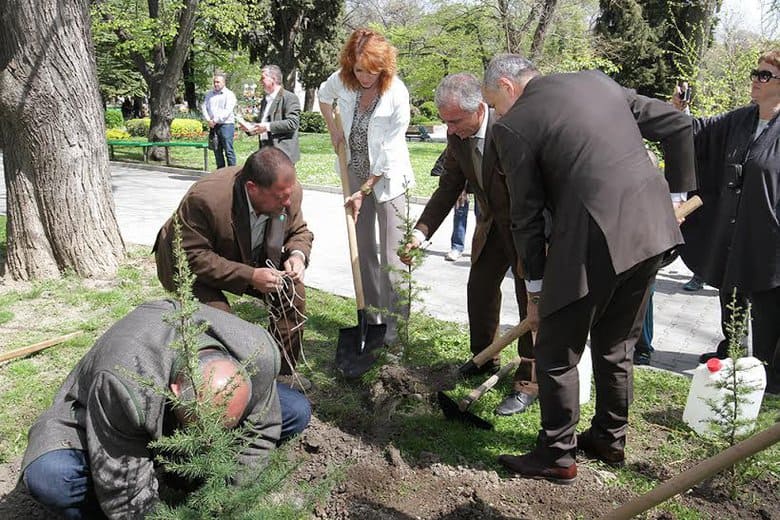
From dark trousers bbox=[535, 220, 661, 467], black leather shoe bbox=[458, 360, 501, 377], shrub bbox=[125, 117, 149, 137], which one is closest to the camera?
dark trousers bbox=[535, 220, 661, 467]

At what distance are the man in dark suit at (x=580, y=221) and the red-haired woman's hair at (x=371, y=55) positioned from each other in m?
1.56

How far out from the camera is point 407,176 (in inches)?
165

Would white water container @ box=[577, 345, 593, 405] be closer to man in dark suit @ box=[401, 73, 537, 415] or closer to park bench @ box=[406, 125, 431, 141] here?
man in dark suit @ box=[401, 73, 537, 415]

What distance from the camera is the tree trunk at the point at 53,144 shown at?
496cm

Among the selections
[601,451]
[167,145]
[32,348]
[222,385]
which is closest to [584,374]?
[601,451]

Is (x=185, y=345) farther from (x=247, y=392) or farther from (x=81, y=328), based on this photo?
(x=81, y=328)

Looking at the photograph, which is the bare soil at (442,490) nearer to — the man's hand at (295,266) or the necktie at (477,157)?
the man's hand at (295,266)

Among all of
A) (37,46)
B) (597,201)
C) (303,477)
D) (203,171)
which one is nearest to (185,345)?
(303,477)

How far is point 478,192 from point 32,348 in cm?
302

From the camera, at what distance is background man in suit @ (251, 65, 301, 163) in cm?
791

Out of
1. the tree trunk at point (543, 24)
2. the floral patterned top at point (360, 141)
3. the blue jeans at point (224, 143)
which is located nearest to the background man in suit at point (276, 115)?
the blue jeans at point (224, 143)

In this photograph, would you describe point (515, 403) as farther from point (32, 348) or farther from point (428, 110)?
point (428, 110)

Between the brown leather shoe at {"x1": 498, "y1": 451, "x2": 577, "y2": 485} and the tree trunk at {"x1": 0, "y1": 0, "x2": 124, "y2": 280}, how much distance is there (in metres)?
4.12

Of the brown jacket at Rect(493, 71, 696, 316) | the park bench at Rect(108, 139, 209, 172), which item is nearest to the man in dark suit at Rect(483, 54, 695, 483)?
the brown jacket at Rect(493, 71, 696, 316)
